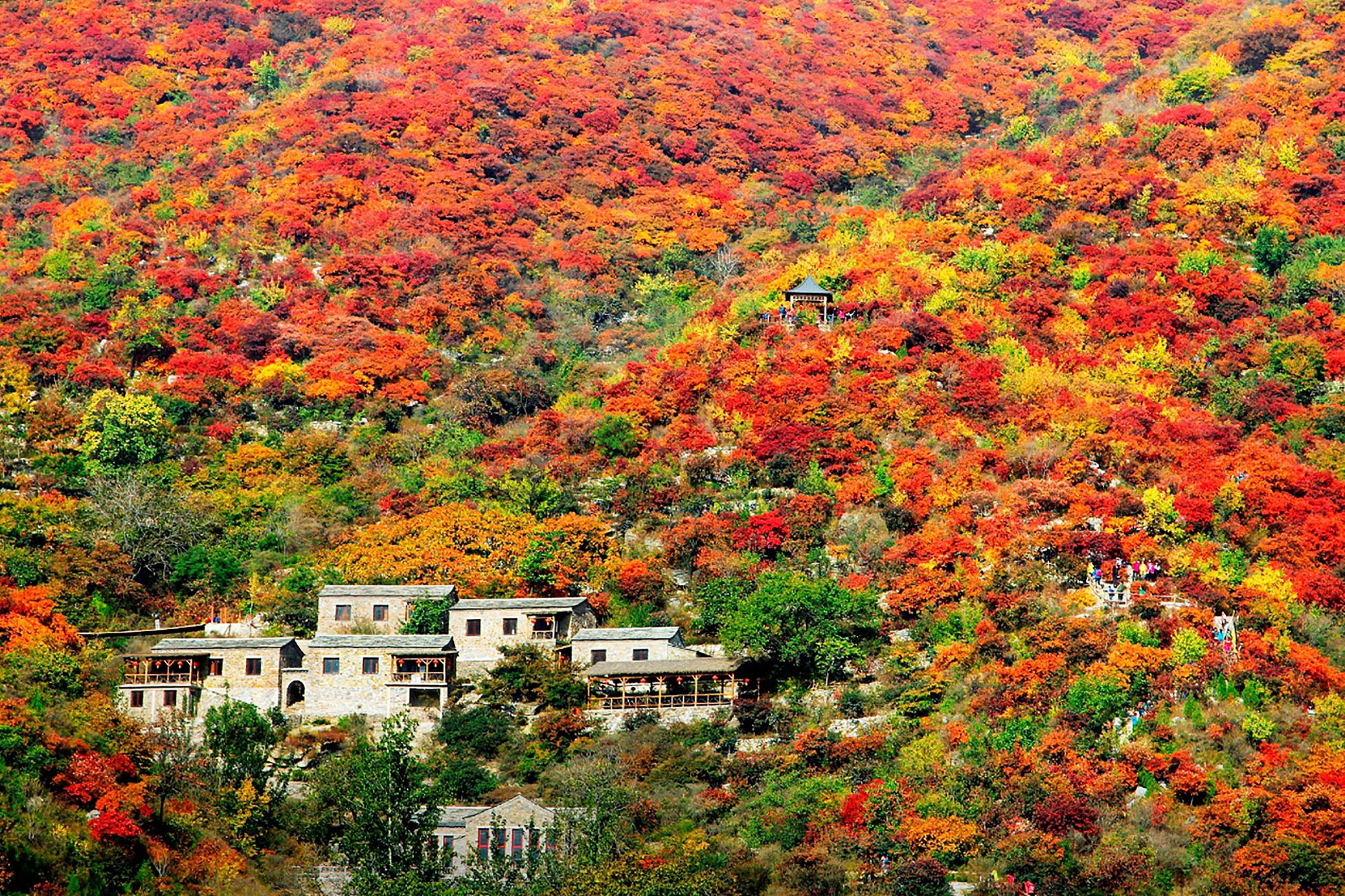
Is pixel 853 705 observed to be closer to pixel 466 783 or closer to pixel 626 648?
pixel 626 648

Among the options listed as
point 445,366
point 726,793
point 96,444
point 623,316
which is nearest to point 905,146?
point 623,316

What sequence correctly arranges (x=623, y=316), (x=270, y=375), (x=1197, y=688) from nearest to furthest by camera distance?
(x=1197, y=688) → (x=270, y=375) → (x=623, y=316)

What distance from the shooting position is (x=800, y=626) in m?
66.9

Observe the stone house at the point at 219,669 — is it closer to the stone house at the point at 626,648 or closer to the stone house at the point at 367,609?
the stone house at the point at 367,609

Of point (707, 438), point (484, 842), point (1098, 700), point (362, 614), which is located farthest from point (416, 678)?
point (1098, 700)

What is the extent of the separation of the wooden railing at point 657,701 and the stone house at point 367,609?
28.1ft

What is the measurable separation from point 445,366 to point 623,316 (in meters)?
15.9

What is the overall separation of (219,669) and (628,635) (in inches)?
629

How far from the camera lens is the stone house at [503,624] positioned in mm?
69938

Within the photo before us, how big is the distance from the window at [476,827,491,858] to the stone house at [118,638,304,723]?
12.3m

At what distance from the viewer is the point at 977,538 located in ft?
239

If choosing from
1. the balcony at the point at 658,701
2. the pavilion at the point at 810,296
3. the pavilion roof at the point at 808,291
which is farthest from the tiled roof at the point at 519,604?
the pavilion roof at the point at 808,291

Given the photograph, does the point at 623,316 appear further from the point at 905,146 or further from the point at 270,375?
the point at 905,146

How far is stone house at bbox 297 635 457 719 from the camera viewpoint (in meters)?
66.8
